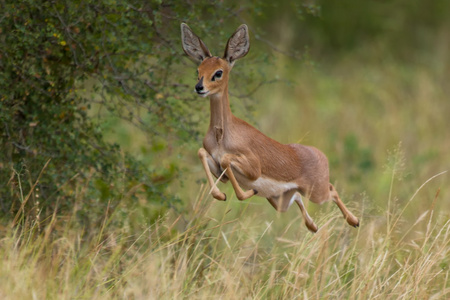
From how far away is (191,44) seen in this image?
343 centimetres

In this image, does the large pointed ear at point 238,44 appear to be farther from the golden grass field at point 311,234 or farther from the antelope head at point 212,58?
the golden grass field at point 311,234

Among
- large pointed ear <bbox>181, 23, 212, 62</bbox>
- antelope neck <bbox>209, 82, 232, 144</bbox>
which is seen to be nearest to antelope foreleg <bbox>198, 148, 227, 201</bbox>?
antelope neck <bbox>209, 82, 232, 144</bbox>

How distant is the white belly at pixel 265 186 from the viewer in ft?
11.4

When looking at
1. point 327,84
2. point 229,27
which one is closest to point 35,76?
point 229,27

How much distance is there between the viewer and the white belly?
137 inches

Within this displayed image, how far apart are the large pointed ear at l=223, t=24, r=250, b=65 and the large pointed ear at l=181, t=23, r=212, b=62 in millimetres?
109

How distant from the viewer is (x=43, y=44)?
566 cm

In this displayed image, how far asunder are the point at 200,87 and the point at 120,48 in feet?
8.05

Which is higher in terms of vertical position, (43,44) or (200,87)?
(200,87)

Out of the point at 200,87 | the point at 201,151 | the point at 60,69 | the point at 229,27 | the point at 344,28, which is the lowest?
the point at 344,28

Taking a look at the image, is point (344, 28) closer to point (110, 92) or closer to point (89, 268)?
point (110, 92)

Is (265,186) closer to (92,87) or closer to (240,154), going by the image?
(240,154)

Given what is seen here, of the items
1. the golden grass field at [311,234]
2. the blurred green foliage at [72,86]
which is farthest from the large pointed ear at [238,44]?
the blurred green foliage at [72,86]

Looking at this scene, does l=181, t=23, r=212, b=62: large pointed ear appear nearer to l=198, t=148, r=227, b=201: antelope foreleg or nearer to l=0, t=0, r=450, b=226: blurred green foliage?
l=198, t=148, r=227, b=201: antelope foreleg
